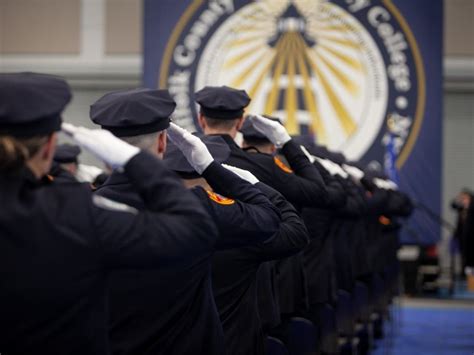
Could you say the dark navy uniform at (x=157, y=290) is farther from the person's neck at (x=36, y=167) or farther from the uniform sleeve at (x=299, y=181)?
the uniform sleeve at (x=299, y=181)

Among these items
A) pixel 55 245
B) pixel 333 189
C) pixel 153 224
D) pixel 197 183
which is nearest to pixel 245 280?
pixel 197 183

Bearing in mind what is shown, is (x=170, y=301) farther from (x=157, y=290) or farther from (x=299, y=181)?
(x=299, y=181)

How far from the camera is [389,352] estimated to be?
28.0ft

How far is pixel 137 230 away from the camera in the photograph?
194 cm

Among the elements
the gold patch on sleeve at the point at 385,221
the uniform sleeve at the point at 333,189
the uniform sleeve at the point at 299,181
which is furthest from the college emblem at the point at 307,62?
the uniform sleeve at the point at 299,181

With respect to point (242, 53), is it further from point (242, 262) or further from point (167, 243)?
point (167, 243)

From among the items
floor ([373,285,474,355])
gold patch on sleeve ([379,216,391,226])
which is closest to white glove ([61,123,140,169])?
floor ([373,285,474,355])

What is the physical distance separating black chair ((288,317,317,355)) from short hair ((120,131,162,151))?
225 cm

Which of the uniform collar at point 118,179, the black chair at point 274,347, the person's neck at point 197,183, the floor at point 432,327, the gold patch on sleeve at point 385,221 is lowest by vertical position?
the floor at point 432,327

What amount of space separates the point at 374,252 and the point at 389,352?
892mm

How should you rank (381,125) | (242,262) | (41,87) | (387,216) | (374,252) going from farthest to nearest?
(381,125), (387,216), (374,252), (242,262), (41,87)

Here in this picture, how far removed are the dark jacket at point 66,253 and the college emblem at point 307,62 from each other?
9631 mm

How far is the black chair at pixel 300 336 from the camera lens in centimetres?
459

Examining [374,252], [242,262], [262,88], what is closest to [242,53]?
[262,88]
